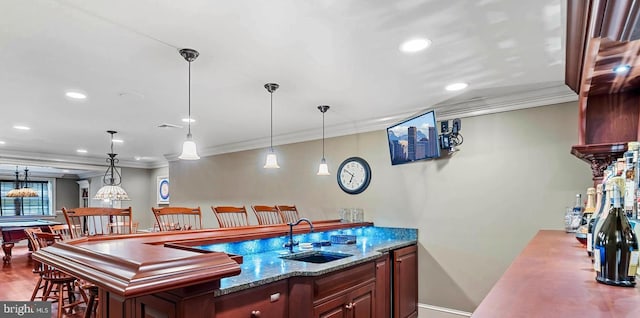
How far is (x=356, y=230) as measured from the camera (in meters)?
4.16

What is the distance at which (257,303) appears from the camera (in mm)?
1964

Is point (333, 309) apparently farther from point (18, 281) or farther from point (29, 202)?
point (29, 202)

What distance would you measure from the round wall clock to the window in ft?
38.0

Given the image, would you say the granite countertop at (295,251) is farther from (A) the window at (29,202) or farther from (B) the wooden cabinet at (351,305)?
(A) the window at (29,202)

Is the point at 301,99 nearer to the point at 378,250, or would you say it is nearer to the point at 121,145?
the point at 378,250

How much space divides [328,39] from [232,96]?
1.52 meters

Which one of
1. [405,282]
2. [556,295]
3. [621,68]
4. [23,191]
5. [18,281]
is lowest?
[18,281]

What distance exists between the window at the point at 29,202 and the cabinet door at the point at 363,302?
12.7 m

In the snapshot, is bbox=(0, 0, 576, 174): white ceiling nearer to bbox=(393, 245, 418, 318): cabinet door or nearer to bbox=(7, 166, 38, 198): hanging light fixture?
bbox=(393, 245, 418, 318): cabinet door

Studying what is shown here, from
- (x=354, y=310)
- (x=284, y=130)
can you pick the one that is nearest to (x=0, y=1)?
(x=354, y=310)

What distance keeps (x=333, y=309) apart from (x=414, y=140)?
2.00m

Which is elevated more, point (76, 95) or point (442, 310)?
point (76, 95)

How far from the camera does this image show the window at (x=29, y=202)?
11.1m

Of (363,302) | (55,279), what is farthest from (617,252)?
(55,279)
